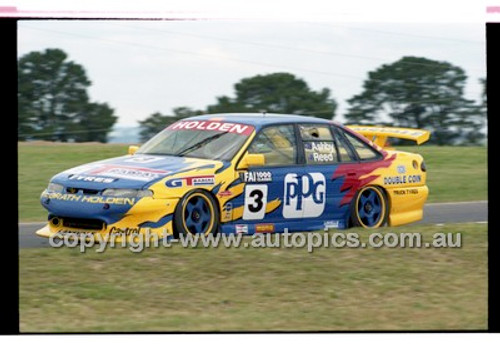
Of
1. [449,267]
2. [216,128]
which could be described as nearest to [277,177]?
[216,128]

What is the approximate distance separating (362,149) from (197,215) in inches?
102

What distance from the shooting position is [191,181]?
417 inches

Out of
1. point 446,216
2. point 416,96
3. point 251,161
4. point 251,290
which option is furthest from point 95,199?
point 416,96

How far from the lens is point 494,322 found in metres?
8.27

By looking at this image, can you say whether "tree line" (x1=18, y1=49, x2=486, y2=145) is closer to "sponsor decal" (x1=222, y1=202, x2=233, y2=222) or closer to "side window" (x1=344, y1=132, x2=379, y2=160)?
"side window" (x1=344, y1=132, x2=379, y2=160)

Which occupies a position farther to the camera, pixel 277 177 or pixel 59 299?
pixel 277 177

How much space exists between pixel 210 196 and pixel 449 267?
2.36 meters

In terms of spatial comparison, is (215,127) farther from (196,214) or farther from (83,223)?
(83,223)

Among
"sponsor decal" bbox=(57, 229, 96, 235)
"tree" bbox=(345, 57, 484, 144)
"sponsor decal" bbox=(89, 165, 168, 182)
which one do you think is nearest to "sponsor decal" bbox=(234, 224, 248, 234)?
"sponsor decal" bbox=(89, 165, 168, 182)

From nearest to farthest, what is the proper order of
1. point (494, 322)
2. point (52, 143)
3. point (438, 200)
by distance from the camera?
point (494, 322) → point (438, 200) → point (52, 143)

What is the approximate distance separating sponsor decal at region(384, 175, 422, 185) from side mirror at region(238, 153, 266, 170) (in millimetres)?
1901

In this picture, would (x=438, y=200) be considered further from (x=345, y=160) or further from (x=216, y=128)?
(x=216, y=128)

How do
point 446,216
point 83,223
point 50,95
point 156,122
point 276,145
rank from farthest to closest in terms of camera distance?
1. point 156,122
2. point 50,95
3. point 446,216
4. point 276,145
5. point 83,223

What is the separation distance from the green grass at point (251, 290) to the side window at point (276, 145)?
4.78 feet
